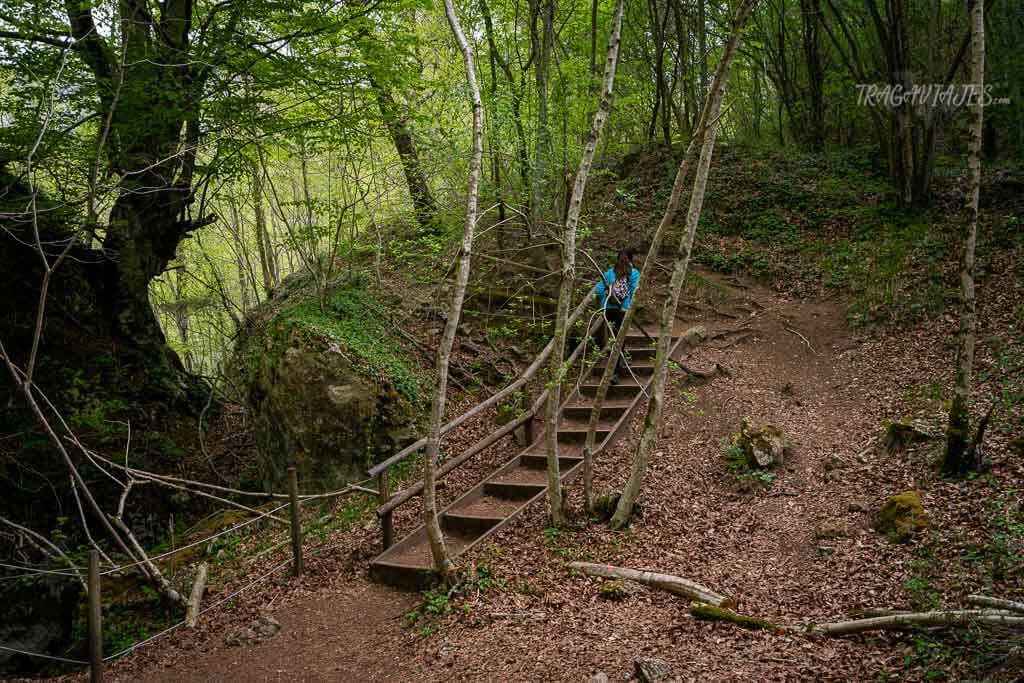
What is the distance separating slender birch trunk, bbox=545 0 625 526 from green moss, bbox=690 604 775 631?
214 cm

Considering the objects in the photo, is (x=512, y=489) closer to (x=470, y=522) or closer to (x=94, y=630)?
(x=470, y=522)

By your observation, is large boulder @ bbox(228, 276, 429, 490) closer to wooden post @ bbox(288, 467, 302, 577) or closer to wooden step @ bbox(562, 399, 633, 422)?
wooden post @ bbox(288, 467, 302, 577)

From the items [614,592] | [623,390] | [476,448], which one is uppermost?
[623,390]

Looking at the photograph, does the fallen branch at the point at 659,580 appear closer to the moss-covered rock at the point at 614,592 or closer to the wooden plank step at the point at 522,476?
the moss-covered rock at the point at 614,592

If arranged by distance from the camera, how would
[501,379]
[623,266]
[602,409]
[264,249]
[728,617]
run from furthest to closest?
[264,249]
[501,379]
[602,409]
[623,266]
[728,617]

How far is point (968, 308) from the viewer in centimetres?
611

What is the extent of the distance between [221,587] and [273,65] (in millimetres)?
7769

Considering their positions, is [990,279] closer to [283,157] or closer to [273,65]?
[273,65]

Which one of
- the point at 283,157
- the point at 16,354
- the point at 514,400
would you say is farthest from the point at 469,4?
the point at 16,354

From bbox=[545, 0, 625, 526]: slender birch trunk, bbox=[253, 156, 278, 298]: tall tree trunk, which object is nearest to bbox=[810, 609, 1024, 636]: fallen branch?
bbox=[545, 0, 625, 526]: slender birch trunk

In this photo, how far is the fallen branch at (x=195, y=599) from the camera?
7094mm

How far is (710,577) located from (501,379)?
6.35m

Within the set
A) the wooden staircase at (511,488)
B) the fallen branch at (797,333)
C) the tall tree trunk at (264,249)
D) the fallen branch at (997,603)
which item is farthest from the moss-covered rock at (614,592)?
the tall tree trunk at (264,249)

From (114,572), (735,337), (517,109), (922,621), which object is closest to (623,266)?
(735,337)
